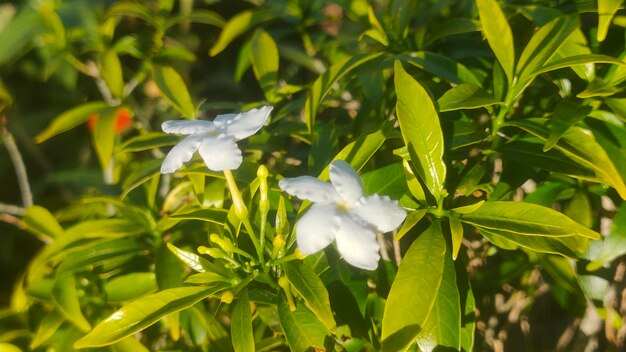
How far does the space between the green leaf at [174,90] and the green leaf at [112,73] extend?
4.0 inches

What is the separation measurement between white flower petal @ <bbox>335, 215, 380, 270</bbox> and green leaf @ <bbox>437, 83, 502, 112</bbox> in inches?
9.1

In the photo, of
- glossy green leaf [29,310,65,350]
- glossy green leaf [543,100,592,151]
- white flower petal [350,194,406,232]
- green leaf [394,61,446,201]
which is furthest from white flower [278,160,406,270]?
glossy green leaf [29,310,65,350]

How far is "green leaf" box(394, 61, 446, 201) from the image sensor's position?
75 cm

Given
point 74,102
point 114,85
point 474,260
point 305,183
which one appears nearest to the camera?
point 305,183

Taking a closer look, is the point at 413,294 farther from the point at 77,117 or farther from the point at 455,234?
the point at 77,117

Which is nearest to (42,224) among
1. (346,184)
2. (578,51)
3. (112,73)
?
(112,73)

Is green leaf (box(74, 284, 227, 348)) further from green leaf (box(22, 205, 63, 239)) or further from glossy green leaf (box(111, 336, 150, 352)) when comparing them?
green leaf (box(22, 205, 63, 239))

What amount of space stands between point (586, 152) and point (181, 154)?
0.51m

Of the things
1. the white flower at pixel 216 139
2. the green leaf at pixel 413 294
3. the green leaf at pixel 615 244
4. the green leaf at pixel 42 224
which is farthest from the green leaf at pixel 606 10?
the green leaf at pixel 42 224

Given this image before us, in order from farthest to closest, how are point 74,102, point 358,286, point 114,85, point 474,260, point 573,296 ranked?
point 74,102 → point 114,85 → point 474,260 → point 573,296 → point 358,286

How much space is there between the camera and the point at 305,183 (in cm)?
66

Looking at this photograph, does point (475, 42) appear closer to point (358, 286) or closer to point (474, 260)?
point (474, 260)

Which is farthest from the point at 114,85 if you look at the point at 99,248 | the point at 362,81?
the point at 362,81

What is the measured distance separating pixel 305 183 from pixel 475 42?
0.62 meters
